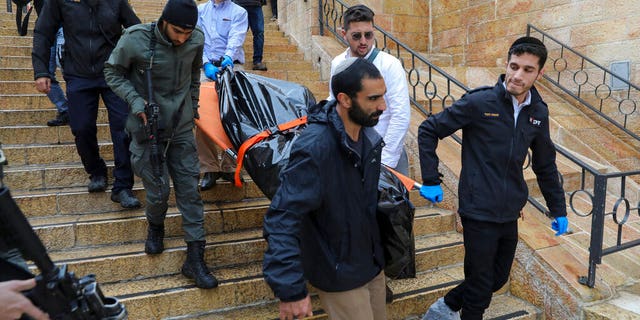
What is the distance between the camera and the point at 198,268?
3.05 meters

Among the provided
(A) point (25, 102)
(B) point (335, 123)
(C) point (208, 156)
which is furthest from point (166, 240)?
(A) point (25, 102)

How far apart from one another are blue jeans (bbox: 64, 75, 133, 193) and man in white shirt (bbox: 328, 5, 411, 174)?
1.82m

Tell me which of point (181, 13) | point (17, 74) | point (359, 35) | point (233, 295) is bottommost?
point (233, 295)

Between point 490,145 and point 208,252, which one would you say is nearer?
point 490,145

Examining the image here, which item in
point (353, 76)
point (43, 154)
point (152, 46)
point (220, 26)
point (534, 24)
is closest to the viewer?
point (353, 76)

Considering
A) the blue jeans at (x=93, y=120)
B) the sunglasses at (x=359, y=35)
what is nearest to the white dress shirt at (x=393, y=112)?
the sunglasses at (x=359, y=35)

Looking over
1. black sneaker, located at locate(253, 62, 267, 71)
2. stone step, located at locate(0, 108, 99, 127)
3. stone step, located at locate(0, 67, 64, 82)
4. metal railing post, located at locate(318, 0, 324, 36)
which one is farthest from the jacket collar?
metal railing post, located at locate(318, 0, 324, 36)

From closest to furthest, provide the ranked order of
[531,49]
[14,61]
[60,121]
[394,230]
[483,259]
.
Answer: [394,230], [531,49], [483,259], [60,121], [14,61]

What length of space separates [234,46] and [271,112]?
1.80m

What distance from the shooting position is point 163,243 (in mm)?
3346

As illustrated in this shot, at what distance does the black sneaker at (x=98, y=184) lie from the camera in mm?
3693

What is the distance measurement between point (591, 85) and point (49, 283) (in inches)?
282

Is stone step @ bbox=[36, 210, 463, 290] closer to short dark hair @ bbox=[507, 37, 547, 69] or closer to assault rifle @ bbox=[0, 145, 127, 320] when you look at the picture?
assault rifle @ bbox=[0, 145, 127, 320]

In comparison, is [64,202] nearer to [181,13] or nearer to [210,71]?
[210,71]
